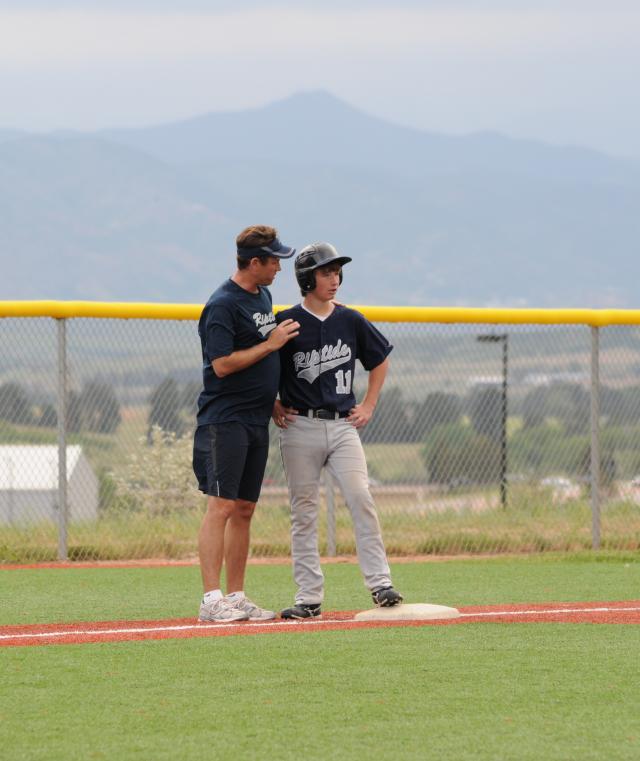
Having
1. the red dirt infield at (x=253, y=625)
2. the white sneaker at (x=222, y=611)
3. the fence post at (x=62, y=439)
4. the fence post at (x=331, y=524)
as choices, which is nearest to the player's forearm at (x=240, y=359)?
the white sneaker at (x=222, y=611)

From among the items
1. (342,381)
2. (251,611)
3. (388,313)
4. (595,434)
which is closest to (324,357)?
(342,381)

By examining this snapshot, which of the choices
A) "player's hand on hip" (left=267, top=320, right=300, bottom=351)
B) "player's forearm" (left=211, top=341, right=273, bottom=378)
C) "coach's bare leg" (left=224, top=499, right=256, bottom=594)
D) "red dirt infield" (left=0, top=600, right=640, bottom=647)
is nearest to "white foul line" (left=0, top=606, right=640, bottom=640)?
"red dirt infield" (left=0, top=600, right=640, bottom=647)

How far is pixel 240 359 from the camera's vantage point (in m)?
7.25

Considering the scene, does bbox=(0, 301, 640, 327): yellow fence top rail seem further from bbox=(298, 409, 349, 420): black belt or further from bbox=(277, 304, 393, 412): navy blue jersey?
bbox=(298, 409, 349, 420): black belt

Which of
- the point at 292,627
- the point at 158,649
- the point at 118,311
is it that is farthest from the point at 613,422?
the point at 158,649

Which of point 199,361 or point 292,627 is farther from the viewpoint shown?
point 199,361

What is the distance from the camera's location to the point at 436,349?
12.0m

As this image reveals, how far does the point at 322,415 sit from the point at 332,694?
7.36 feet

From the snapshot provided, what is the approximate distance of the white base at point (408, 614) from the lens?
7.38m

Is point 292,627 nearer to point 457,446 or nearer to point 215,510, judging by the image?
point 215,510

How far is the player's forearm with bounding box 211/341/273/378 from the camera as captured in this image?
7.23m

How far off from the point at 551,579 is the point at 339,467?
8.97 ft

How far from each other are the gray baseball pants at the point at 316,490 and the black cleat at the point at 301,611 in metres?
0.03

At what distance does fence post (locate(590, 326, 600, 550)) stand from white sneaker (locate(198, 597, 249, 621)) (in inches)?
199
